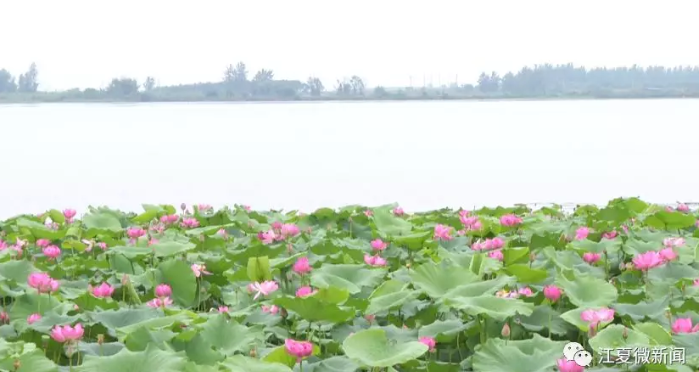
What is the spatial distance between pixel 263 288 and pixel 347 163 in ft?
29.1

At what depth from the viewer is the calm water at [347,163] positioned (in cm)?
875

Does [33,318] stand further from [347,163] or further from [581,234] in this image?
[347,163]

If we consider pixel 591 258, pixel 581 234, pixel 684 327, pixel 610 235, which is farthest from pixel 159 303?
pixel 610 235

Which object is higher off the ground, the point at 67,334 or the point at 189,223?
the point at 67,334

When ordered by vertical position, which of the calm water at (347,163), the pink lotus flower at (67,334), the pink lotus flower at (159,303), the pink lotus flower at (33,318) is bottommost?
the calm water at (347,163)

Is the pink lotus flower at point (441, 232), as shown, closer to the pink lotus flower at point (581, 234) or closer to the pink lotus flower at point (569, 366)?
the pink lotus flower at point (581, 234)

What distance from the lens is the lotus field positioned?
1.71m

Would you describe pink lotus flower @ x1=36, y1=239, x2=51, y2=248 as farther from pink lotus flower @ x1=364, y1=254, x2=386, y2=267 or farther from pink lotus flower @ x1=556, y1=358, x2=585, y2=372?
pink lotus flower @ x1=556, y1=358, x2=585, y2=372

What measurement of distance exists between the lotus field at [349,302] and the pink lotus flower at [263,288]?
1 cm

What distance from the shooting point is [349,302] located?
2053 millimetres

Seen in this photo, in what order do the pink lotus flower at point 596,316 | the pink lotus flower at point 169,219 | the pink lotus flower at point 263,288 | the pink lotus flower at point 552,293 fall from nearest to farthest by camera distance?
1. the pink lotus flower at point 596,316
2. the pink lotus flower at point 552,293
3. the pink lotus flower at point 263,288
4. the pink lotus flower at point 169,219

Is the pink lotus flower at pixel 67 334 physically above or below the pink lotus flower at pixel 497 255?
above

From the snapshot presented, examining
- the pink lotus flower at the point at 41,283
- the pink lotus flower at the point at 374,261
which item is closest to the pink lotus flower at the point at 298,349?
Result: the pink lotus flower at the point at 41,283

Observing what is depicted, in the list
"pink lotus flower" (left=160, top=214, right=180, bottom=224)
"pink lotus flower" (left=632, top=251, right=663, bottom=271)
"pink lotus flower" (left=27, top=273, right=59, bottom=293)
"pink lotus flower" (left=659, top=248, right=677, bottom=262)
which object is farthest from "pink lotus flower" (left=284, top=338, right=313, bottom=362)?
"pink lotus flower" (left=160, top=214, right=180, bottom=224)
